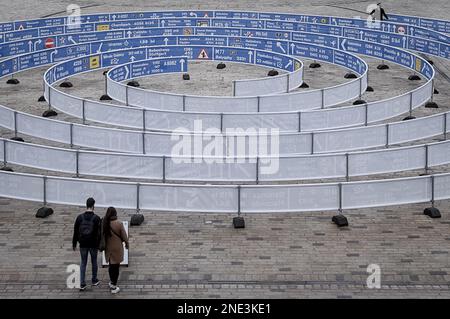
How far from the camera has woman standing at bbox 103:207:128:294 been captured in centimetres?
1786

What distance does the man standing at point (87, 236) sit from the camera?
59.1 ft

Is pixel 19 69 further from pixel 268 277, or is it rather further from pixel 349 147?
pixel 268 277

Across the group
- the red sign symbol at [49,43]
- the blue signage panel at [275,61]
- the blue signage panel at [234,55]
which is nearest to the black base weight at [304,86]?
the blue signage panel at [275,61]

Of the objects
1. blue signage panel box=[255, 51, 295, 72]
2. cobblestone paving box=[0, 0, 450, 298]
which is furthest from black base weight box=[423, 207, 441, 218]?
blue signage panel box=[255, 51, 295, 72]

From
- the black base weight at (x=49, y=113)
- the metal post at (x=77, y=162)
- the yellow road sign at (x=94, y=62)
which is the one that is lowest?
the black base weight at (x=49, y=113)

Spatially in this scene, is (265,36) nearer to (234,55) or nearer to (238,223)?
(234,55)

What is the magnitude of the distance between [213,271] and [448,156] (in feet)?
29.6

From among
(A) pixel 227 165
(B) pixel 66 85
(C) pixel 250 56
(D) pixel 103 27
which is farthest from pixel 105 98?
(D) pixel 103 27

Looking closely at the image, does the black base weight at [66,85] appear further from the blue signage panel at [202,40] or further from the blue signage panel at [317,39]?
the blue signage panel at [317,39]

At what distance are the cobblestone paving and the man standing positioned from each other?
48cm

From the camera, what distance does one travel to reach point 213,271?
19.2 meters

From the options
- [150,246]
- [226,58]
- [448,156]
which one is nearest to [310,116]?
[448,156]

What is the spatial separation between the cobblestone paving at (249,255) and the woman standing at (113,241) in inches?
17.9

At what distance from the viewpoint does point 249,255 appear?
2014cm
